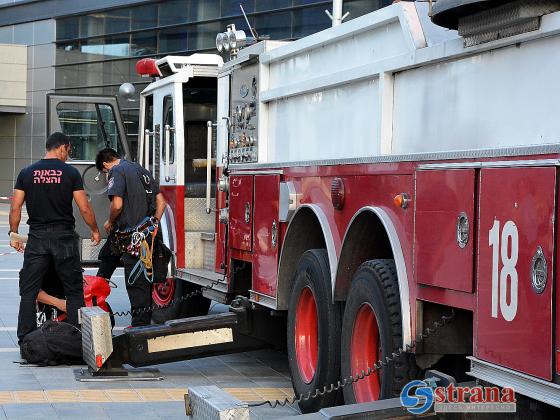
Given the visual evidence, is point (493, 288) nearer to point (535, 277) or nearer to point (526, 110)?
point (535, 277)

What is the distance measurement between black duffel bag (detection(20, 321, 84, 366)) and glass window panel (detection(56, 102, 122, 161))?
12.4 ft

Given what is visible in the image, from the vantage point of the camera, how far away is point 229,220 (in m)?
9.34

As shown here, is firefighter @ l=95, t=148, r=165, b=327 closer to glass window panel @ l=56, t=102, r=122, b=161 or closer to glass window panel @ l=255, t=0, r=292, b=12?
glass window panel @ l=56, t=102, r=122, b=161

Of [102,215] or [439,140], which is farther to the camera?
[102,215]

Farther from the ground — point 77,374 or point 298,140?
point 298,140

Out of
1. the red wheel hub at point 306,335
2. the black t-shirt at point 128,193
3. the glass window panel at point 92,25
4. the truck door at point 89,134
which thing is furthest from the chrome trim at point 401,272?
the glass window panel at point 92,25

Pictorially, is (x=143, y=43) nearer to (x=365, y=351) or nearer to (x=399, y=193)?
(x=365, y=351)

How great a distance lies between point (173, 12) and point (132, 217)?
101ft

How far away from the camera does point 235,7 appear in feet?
121

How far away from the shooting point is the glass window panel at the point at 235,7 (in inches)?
1405

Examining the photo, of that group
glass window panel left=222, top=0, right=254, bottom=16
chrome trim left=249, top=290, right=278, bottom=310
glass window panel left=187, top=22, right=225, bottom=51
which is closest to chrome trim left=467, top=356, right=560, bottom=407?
chrome trim left=249, top=290, right=278, bottom=310

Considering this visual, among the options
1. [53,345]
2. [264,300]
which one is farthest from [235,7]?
[264,300]

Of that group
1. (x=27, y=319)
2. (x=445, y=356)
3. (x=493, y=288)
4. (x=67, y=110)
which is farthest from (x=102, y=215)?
(x=493, y=288)

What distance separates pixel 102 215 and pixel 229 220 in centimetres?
360
